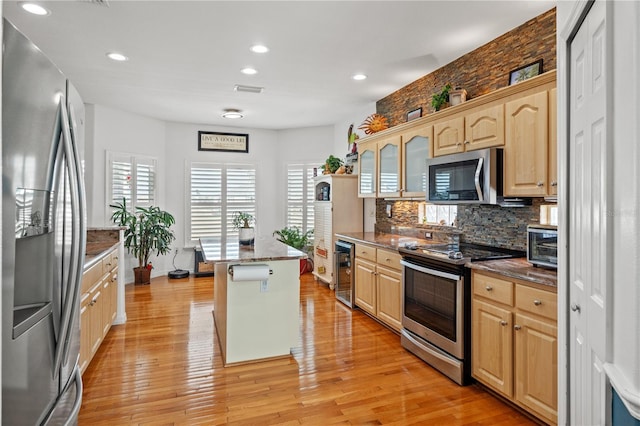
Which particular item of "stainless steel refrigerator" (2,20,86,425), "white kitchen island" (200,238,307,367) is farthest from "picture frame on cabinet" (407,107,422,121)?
"stainless steel refrigerator" (2,20,86,425)

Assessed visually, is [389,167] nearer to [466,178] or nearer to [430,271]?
[466,178]

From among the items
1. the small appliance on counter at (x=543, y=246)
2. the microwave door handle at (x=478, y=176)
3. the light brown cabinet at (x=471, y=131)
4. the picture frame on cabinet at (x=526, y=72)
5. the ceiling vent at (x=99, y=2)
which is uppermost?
the ceiling vent at (x=99, y=2)

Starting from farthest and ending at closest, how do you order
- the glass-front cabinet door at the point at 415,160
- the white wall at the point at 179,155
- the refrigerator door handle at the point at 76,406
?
the white wall at the point at 179,155
the glass-front cabinet door at the point at 415,160
the refrigerator door handle at the point at 76,406

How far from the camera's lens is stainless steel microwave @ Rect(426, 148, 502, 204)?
2.87 metres

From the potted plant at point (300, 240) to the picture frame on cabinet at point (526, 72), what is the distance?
174 inches

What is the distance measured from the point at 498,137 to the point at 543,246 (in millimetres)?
921

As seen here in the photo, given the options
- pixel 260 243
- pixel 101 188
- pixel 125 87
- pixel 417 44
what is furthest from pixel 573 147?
pixel 101 188

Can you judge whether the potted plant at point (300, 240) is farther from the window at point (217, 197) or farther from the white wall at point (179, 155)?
the window at point (217, 197)

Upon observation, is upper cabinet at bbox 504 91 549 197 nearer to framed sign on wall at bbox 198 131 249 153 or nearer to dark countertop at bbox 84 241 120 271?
dark countertop at bbox 84 241 120 271

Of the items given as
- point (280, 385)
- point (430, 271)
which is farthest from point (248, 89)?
point (280, 385)

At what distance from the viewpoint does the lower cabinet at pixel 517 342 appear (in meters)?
2.13

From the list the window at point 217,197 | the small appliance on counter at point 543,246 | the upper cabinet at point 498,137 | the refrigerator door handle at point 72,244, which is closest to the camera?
the refrigerator door handle at point 72,244

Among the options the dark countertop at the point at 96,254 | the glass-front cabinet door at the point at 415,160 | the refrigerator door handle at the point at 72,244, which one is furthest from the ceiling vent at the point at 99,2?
the glass-front cabinet door at the point at 415,160

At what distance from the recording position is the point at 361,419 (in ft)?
7.68
